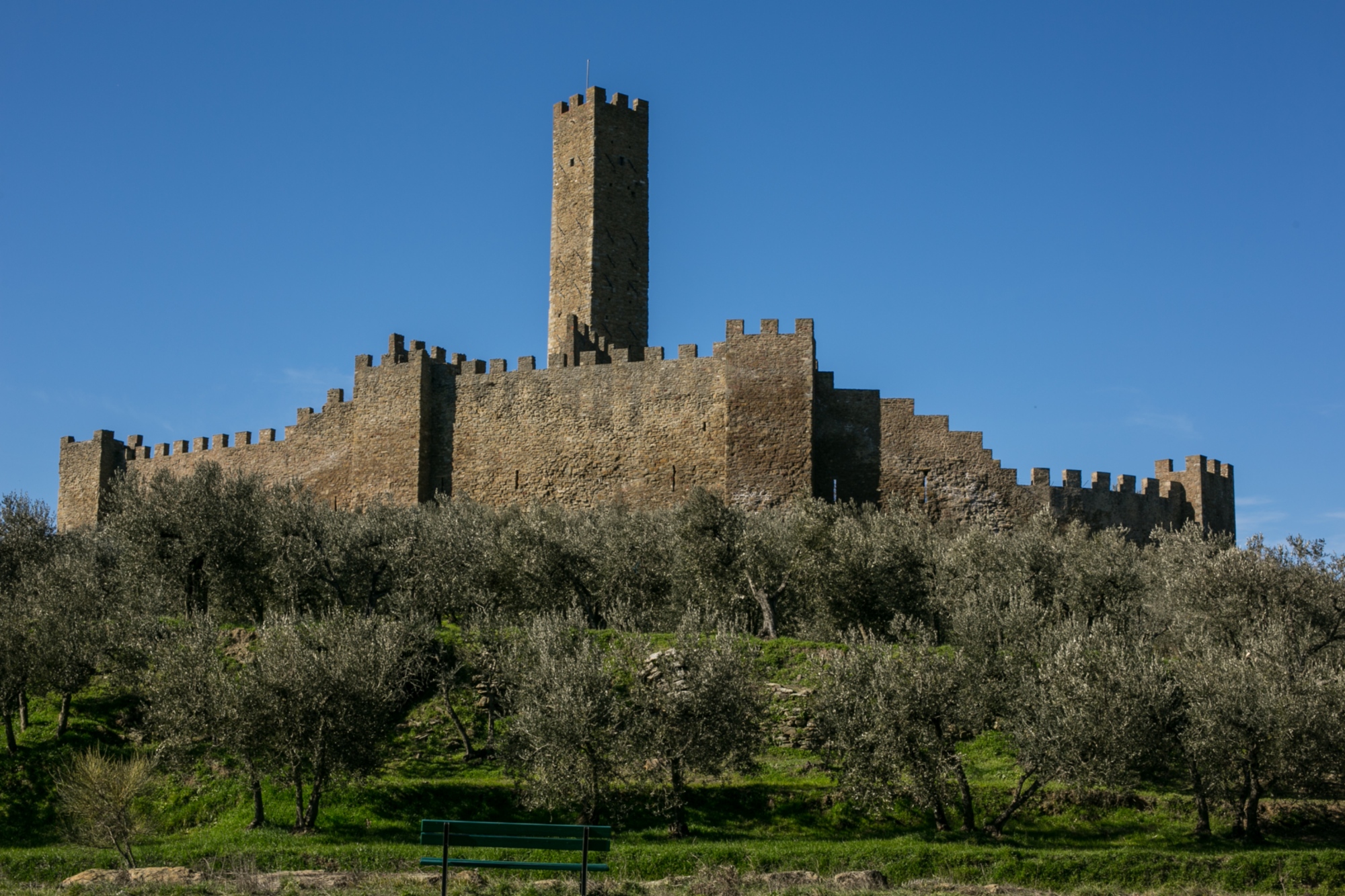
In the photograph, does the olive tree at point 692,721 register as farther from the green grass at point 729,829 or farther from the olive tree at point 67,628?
the olive tree at point 67,628

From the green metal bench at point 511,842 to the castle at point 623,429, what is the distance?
70.8ft

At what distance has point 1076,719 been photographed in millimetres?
20250

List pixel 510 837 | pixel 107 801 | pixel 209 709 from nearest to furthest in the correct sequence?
pixel 510 837, pixel 107 801, pixel 209 709

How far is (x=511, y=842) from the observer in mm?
15609

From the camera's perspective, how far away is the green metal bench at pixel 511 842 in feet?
50.2

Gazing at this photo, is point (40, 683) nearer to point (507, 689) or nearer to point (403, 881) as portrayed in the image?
point (507, 689)

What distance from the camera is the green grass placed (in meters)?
18.0

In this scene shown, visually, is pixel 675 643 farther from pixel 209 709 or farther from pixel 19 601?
pixel 19 601

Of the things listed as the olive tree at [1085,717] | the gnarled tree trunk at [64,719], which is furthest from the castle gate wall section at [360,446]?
the olive tree at [1085,717]

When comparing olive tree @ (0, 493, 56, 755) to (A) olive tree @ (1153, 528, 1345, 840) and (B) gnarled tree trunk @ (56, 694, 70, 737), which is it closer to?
(B) gnarled tree trunk @ (56, 694, 70, 737)

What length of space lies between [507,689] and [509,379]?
19225mm

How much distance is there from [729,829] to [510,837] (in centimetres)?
660

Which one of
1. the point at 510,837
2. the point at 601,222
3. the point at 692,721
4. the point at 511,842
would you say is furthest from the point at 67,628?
the point at 601,222

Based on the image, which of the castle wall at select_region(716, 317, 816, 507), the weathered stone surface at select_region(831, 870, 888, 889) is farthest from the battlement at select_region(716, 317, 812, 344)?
the weathered stone surface at select_region(831, 870, 888, 889)
